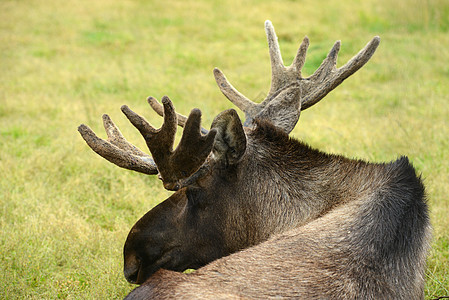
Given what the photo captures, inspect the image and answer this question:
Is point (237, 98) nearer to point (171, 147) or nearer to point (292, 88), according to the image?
point (292, 88)

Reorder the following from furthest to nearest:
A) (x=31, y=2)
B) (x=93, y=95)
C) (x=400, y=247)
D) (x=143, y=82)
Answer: (x=31, y=2) < (x=143, y=82) < (x=93, y=95) < (x=400, y=247)

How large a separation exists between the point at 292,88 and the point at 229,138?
998 mm

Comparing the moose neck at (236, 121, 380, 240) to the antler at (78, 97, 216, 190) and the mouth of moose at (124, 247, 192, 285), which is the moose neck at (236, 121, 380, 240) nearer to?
the antler at (78, 97, 216, 190)

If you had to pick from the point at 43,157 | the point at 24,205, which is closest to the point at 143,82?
the point at 43,157

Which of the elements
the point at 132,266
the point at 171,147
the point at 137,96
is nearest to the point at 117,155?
the point at 171,147

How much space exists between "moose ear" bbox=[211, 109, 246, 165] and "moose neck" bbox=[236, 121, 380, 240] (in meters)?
0.12

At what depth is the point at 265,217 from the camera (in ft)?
10.7

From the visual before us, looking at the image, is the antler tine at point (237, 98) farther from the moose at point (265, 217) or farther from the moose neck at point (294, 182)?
the moose neck at point (294, 182)

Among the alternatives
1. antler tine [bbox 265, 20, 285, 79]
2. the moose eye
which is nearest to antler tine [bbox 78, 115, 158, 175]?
the moose eye

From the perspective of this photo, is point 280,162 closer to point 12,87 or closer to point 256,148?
point 256,148

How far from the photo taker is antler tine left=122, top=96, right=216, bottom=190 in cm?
292

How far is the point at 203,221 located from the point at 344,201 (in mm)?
829

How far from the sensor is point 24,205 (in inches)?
203

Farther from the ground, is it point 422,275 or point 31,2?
point 31,2
